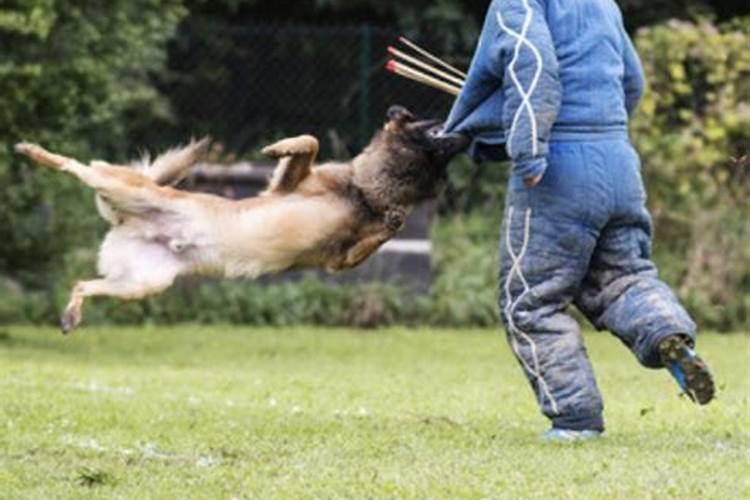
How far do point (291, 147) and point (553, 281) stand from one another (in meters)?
1.41

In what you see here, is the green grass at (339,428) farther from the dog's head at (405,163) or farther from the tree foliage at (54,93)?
the dog's head at (405,163)

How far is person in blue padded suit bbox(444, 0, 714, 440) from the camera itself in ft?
30.5

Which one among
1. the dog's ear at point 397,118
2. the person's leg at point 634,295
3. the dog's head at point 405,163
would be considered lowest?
the person's leg at point 634,295

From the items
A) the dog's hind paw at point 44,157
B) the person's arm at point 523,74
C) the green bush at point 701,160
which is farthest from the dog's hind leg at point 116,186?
the green bush at point 701,160

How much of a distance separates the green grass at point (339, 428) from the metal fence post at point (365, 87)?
4.58m

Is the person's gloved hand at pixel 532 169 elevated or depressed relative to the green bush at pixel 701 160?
elevated

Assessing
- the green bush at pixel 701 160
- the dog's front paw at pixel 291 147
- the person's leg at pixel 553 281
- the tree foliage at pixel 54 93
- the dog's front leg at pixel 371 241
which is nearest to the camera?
the person's leg at pixel 553 281

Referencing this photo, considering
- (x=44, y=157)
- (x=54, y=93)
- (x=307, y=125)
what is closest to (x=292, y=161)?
(x=44, y=157)

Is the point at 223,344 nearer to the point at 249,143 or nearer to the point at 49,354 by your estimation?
the point at 49,354

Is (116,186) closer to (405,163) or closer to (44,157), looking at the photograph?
(44,157)

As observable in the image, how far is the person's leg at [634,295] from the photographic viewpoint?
9.28 metres

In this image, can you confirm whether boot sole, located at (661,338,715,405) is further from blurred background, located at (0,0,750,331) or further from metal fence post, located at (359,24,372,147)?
metal fence post, located at (359,24,372,147)

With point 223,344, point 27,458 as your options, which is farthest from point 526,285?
point 223,344

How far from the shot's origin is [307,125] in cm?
2186
